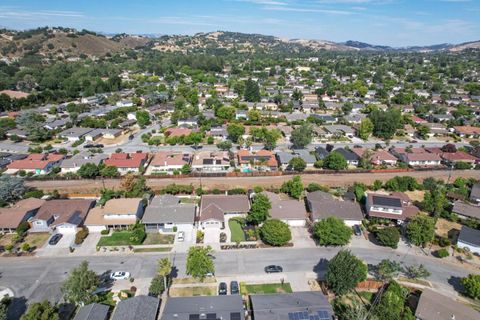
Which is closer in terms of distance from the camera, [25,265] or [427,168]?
[25,265]

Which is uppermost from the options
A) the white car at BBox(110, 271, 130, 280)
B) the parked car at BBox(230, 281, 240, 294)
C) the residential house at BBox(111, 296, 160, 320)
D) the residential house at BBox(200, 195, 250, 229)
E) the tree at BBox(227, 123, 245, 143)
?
the tree at BBox(227, 123, 245, 143)

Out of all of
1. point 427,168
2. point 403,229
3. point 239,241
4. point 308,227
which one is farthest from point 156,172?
point 427,168

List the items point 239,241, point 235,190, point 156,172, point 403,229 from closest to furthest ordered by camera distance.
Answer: point 239,241
point 403,229
point 235,190
point 156,172

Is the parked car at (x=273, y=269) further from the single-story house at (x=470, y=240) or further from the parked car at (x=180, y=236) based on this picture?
the single-story house at (x=470, y=240)

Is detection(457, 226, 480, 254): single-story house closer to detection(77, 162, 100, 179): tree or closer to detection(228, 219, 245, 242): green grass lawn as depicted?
detection(228, 219, 245, 242): green grass lawn

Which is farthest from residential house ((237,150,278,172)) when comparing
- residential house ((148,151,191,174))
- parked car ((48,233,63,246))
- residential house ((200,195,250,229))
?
parked car ((48,233,63,246))

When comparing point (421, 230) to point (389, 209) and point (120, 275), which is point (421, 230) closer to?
point (389, 209)

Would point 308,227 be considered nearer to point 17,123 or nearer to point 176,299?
point 176,299

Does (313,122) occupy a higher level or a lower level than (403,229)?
higher
